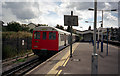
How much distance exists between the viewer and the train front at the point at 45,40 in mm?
10336

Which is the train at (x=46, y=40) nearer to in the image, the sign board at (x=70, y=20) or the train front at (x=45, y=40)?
the train front at (x=45, y=40)

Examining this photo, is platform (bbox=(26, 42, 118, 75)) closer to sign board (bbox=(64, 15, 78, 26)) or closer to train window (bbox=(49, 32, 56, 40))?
train window (bbox=(49, 32, 56, 40))

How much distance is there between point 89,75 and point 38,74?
258 centimetres

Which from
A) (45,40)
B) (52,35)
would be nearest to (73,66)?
(52,35)

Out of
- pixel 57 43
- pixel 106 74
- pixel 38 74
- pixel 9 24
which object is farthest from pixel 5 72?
pixel 9 24

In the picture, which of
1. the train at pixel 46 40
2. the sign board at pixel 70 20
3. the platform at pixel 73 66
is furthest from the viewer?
the train at pixel 46 40

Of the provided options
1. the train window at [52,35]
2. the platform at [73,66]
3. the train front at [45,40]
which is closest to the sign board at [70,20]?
the train front at [45,40]

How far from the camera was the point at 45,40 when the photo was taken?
10.5 metres

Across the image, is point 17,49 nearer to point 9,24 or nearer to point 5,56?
point 5,56

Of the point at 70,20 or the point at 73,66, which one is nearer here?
the point at 73,66

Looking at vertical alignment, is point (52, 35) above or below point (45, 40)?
above

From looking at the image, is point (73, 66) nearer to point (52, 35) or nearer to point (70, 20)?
point (70, 20)

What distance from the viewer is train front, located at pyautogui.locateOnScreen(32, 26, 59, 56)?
10.3 meters

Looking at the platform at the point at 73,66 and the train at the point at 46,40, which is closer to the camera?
the platform at the point at 73,66
